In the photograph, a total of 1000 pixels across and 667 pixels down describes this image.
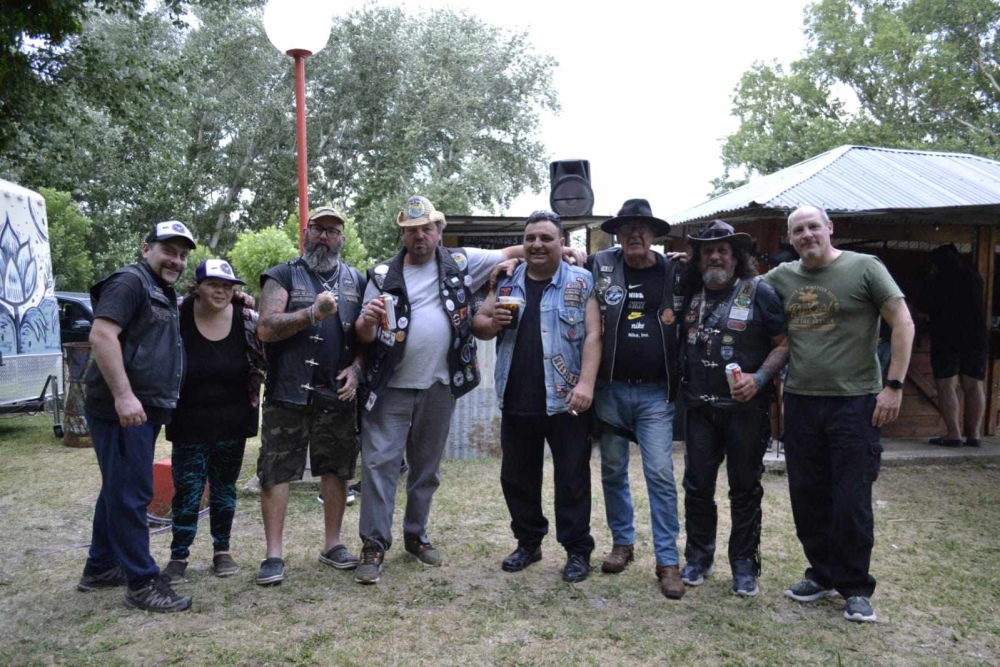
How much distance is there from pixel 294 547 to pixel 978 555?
413 cm

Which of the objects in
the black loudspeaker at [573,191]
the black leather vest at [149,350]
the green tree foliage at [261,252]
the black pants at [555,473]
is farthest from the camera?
the green tree foliage at [261,252]

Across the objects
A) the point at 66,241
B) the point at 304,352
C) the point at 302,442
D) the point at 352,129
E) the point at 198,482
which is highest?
the point at 352,129

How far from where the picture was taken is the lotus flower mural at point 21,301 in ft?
29.8

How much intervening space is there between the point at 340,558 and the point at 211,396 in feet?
3.79

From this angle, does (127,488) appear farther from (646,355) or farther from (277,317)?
(646,355)

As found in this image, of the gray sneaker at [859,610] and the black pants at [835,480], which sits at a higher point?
the black pants at [835,480]

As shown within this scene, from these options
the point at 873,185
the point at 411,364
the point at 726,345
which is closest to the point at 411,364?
the point at 411,364

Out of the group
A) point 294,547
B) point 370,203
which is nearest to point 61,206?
point 370,203

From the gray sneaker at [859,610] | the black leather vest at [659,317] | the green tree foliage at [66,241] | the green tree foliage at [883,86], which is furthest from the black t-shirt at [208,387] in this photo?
the green tree foliage at [883,86]

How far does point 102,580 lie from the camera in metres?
4.27

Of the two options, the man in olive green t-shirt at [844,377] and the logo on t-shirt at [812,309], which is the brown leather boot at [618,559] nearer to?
the man in olive green t-shirt at [844,377]

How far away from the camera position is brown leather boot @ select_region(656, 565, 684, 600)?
409cm

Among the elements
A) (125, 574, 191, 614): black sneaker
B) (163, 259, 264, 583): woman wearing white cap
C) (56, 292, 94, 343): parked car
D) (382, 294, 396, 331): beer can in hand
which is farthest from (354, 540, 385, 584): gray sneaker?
(56, 292, 94, 343): parked car

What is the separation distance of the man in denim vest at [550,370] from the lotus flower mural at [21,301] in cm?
707
